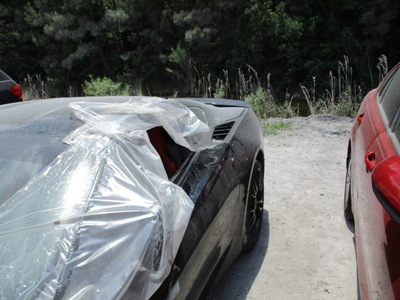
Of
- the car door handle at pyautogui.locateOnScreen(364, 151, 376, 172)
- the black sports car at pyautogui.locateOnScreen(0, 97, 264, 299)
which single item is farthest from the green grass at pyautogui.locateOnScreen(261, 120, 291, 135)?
the car door handle at pyautogui.locateOnScreen(364, 151, 376, 172)

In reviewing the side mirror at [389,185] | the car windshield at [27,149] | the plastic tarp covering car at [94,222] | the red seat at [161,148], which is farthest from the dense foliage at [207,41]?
the side mirror at [389,185]

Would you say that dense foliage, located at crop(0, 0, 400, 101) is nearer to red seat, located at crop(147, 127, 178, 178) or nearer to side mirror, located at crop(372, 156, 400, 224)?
red seat, located at crop(147, 127, 178, 178)

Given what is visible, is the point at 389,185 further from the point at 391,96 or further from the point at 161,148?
the point at 391,96

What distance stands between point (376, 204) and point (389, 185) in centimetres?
51

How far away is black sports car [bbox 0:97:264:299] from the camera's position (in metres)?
1.38

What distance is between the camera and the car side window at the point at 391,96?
2436mm

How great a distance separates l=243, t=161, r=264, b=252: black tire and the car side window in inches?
41.2

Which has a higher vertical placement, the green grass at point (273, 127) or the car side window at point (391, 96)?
the car side window at point (391, 96)

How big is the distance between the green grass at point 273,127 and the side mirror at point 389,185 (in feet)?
16.2

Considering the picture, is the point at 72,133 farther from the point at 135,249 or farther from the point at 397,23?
the point at 397,23

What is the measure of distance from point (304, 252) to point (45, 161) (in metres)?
2.16

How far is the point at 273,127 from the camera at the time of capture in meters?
6.76

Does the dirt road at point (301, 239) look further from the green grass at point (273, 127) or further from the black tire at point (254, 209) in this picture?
the green grass at point (273, 127)

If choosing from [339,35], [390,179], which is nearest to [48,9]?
[339,35]
